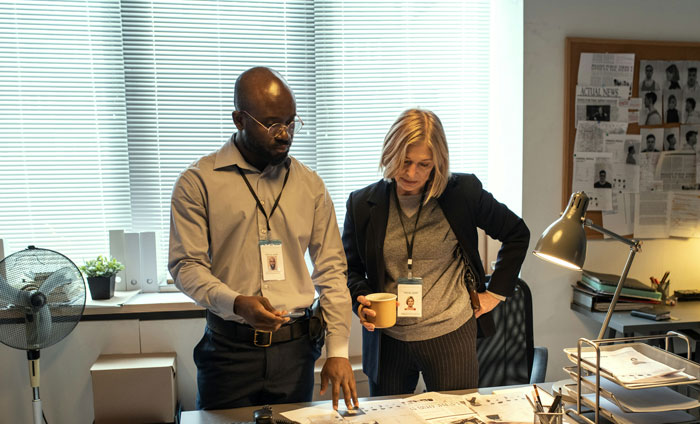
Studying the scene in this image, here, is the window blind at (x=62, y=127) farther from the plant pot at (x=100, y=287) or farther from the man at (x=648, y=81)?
the man at (x=648, y=81)

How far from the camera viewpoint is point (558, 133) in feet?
9.81

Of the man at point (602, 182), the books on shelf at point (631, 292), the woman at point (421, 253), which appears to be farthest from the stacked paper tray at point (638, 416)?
the man at point (602, 182)

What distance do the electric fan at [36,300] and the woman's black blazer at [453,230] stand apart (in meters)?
1.29

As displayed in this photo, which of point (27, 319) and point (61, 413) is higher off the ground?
point (27, 319)

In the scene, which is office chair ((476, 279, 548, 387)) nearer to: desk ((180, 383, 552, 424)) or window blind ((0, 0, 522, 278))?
desk ((180, 383, 552, 424))

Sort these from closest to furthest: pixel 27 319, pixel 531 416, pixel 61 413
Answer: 1. pixel 531 416
2. pixel 27 319
3. pixel 61 413

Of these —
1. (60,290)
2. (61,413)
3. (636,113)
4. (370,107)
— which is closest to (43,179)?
(60,290)

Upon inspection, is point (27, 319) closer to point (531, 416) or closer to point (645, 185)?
point (531, 416)

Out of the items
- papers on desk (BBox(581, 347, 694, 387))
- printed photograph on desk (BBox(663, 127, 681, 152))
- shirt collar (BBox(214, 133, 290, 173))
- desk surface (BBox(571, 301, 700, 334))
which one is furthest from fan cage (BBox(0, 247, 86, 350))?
printed photograph on desk (BBox(663, 127, 681, 152))

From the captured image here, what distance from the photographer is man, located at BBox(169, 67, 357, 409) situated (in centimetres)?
160

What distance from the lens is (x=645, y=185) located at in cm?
308

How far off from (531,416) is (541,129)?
1924 millimetres

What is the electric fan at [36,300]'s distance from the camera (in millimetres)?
2221

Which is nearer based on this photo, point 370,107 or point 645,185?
point 645,185
